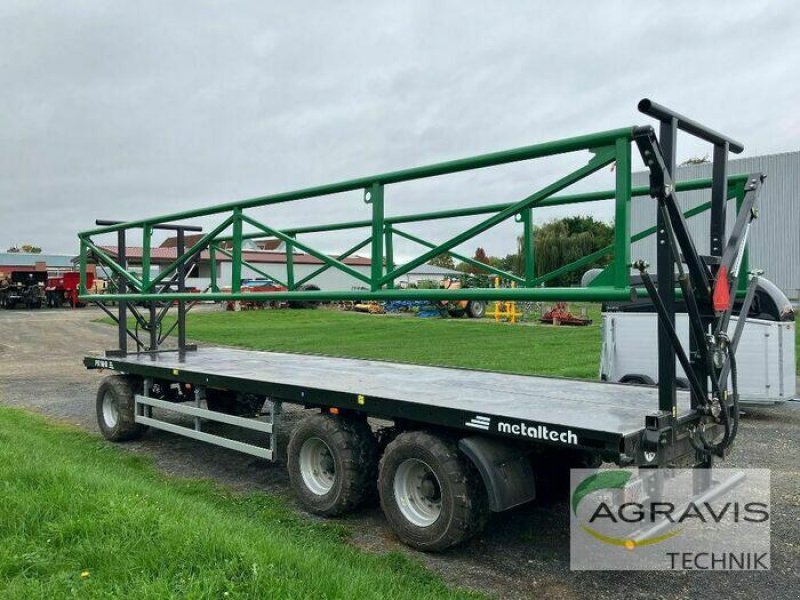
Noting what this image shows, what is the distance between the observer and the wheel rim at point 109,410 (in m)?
8.55

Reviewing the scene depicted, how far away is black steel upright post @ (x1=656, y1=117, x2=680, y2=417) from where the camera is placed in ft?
12.8

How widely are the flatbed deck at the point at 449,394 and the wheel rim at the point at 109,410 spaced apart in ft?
1.34

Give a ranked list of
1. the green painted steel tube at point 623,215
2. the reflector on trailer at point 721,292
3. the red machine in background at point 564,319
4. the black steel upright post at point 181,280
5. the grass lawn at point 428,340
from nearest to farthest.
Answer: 1. the green painted steel tube at point 623,215
2. the reflector on trailer at point 721,292
3. the black steel upright post at point 181,280
4. the grass lawn at point 428,340
5. the red machine in background at point 564,319

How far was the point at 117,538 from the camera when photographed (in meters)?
4.22

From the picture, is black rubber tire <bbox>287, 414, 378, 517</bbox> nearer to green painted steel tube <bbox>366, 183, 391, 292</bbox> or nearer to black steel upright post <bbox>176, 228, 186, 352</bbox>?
green painted steel tube <bbox>366, 183, 391, 292</bbox>

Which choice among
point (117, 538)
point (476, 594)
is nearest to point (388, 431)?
point (476, 594)

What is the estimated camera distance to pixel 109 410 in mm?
8703

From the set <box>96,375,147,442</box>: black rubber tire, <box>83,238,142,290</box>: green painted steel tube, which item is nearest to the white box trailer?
<box>83,238,142,290</box>: green painted steel tube

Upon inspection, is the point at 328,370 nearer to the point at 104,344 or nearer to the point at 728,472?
the point at 728,472

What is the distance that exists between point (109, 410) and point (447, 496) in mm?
5701

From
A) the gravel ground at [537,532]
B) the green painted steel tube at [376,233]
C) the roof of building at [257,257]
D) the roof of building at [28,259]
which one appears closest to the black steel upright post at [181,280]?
the roof of building at [257,257]

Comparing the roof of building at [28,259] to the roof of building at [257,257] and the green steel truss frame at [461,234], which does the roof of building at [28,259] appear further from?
the green steel truss frame at [461,234]

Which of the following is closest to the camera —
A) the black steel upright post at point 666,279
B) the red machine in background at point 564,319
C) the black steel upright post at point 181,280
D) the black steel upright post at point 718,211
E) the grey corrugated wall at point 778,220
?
the black steel upright post at point 666,279

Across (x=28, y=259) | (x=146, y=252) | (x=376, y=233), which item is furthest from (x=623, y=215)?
(x=28, y=259)
